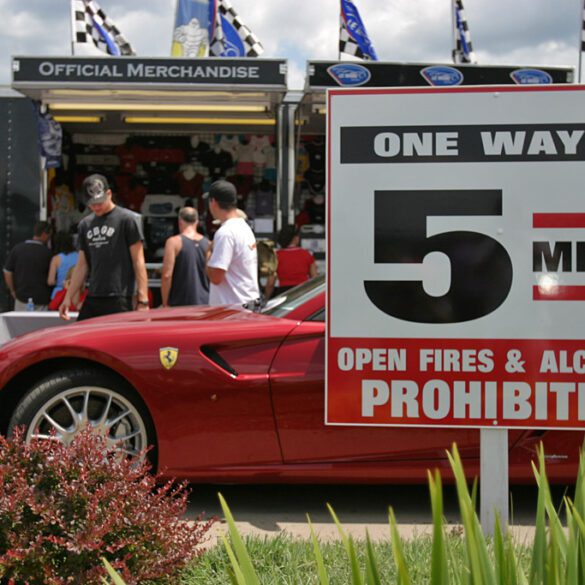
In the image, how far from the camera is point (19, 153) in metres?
10.4

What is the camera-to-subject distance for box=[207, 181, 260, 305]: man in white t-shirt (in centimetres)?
591

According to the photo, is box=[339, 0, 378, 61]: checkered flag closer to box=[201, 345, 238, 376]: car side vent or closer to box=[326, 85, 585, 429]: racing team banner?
box=[201, 345, 238, 376]: car side vent

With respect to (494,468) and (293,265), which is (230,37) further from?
(494,468)

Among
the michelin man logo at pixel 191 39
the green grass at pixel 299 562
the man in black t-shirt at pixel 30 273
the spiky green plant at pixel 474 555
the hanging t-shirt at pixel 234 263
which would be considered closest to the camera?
the spiky green plant at pixel 474 555

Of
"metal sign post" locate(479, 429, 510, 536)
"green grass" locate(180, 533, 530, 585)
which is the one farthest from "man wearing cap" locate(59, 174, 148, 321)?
"metal sign post" locate(479, 429, 510, 536)

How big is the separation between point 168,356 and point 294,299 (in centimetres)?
78

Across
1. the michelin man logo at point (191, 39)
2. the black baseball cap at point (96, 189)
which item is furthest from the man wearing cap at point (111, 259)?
the michelin man logo at point (191, 39)

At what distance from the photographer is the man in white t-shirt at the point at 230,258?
19.4 ft

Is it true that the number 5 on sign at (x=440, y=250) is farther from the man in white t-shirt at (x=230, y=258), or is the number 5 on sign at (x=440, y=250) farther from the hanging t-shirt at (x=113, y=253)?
the hanging t-shirt at (x=113, y=253)

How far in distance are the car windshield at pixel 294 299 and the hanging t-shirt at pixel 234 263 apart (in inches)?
41.2

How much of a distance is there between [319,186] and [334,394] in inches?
348

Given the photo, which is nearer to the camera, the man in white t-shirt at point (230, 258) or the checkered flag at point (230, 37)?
the man in white t-shirt at point (230, 258)

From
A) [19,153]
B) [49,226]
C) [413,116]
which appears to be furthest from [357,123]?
[19,153]

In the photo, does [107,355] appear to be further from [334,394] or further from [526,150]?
[526,150]
